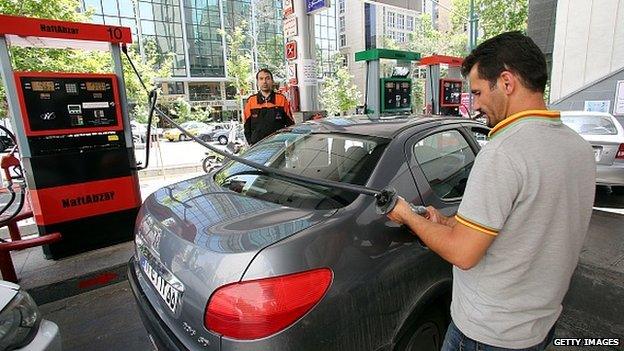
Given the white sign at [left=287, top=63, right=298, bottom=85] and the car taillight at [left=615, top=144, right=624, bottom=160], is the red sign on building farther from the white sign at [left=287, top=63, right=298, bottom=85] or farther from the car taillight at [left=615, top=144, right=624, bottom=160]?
the car taillight at [left=615, top=144, right=624, bottom=160]

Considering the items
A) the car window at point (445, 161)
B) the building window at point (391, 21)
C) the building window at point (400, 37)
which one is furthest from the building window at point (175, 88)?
the car window at point (445, 161)

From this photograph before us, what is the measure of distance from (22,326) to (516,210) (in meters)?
2.09

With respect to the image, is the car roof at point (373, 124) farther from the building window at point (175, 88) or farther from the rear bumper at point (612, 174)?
the building window at point (175, 88)

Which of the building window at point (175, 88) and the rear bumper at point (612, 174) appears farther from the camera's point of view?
the building window at point (175, 88)

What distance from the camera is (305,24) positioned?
233 inches

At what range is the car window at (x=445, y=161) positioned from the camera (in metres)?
2.26

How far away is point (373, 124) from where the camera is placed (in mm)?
2490

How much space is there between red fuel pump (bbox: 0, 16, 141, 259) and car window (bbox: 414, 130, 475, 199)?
10.8ft

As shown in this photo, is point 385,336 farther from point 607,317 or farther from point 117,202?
point 117,202

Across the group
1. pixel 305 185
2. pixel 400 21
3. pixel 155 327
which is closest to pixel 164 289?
pixel 155 327

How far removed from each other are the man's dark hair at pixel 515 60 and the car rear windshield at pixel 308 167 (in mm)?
825

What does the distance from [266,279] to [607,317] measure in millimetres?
3046

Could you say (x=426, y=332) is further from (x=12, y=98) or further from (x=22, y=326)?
(x=12, y=98)

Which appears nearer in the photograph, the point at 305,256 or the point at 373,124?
the point at 305,256
